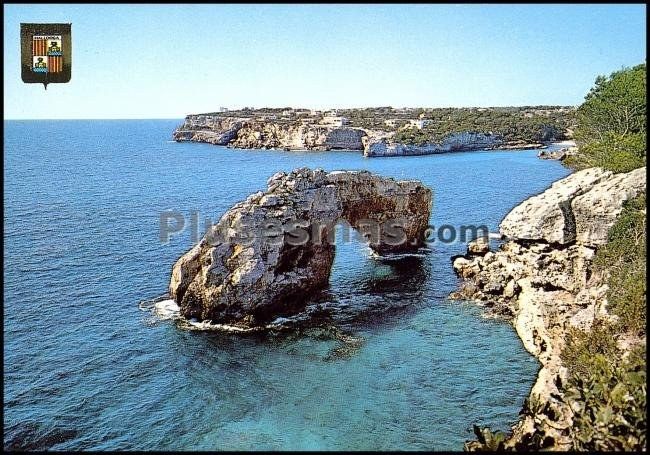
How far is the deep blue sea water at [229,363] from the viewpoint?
2306cm

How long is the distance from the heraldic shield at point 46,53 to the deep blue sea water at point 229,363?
13771 millimetres

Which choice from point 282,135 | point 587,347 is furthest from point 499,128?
point 587,347

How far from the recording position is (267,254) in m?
34.2

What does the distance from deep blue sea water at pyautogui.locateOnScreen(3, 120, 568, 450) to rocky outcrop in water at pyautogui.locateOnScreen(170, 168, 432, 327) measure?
2049 mm

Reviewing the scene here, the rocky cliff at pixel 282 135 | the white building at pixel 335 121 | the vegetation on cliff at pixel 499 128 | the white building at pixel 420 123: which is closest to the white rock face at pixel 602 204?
the vegetation on cliff at pixel 499 128

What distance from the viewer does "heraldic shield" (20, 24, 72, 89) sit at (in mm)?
14500

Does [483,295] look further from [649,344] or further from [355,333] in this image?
[649,344]

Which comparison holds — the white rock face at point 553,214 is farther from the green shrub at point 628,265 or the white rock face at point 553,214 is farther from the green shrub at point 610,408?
the green shrub at point 610,408

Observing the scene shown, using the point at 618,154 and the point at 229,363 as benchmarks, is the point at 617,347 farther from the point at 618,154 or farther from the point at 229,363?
the point at 229,363

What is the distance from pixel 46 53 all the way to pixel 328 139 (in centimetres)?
12539

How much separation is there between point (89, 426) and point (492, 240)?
3511 centimetres

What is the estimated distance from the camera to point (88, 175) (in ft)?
306

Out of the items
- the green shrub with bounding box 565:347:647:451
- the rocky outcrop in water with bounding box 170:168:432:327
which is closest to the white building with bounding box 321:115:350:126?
the rocky outcrop in water with bounding box 170:168:432:327

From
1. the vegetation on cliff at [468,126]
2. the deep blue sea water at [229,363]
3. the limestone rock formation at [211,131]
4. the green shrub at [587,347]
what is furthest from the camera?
the limestone rock formation at [211,131]
